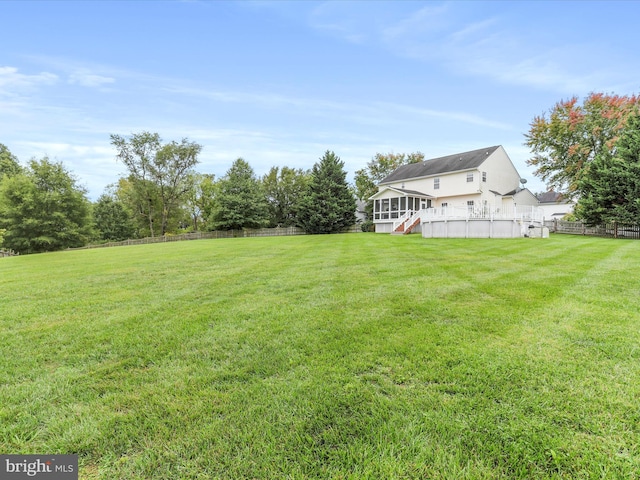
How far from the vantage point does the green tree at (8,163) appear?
28.5 meters

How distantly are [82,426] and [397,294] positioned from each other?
3699mm

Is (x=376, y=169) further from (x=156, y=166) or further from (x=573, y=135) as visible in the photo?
(x=156, y=166)

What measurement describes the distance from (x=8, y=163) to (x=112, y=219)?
10.2 m

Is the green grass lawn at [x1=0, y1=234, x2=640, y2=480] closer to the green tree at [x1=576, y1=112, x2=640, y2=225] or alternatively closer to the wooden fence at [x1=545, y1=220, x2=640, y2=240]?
the green tree at [x1=576, y1=112, x2=640, y2=225]

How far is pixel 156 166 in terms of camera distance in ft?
111

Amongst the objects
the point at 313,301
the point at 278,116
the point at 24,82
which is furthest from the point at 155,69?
the point at 313,301

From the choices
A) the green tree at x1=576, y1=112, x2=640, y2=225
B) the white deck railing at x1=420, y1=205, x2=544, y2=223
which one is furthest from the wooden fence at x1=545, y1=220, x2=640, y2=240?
the white deck railing at x1=420, y1=205, x2=544, y2=223

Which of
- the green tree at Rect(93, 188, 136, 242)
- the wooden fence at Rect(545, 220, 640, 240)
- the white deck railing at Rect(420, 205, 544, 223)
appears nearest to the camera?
the white deck railing at Rect(420, 205, 544, 223)

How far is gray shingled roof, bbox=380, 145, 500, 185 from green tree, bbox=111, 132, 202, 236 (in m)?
24.3

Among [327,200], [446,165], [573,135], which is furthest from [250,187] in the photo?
[573,135]

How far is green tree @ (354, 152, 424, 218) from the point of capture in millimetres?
35219

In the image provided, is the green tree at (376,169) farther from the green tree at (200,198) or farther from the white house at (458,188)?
the green tree at (200,198)

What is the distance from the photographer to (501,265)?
21.9 ft

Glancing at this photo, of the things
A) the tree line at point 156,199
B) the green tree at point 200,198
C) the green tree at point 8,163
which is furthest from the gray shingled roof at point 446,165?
the green tree at point 8,163
